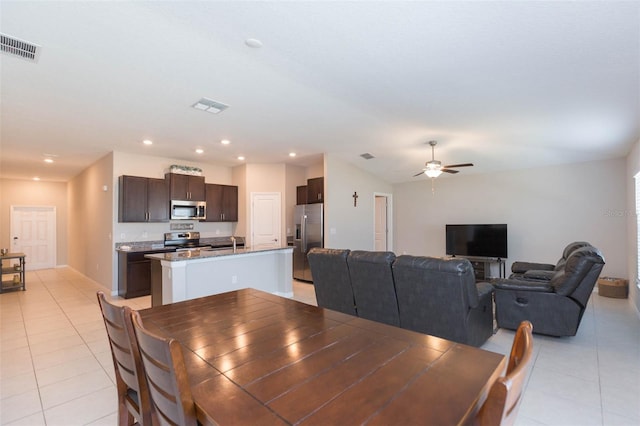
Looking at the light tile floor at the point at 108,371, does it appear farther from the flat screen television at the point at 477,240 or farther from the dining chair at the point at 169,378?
the flat screen television at the point at 477,240

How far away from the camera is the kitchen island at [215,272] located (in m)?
3.99

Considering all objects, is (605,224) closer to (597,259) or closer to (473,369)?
(597,259)

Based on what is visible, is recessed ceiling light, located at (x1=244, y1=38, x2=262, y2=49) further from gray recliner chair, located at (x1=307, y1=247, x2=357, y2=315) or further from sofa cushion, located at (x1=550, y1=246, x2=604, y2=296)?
sofa cushion, located at (x1=550, y1=246, x2=604, y2=296)

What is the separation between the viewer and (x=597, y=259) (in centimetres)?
319

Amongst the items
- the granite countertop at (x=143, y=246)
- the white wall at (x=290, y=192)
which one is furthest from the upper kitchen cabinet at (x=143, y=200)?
the white wall at (x=290, y=192)

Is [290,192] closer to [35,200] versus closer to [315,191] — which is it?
[315,191]

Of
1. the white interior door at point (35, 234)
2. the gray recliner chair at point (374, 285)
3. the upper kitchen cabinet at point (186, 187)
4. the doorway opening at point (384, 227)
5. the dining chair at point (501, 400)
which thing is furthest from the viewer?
the white interior door at point (35, 234)

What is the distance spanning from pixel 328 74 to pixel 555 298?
345 cm

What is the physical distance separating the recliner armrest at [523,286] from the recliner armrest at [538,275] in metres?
1.25

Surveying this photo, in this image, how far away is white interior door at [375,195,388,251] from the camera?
8.61 m

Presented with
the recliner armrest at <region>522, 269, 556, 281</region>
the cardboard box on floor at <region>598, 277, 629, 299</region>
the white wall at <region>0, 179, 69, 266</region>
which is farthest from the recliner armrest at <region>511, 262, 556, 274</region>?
the white wall at <region>0, 179, 69, 266</region>

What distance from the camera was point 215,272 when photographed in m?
4.54

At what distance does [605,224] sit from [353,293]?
5.38 metres

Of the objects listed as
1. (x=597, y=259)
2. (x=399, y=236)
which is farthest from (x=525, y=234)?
(x=597, y=259)
